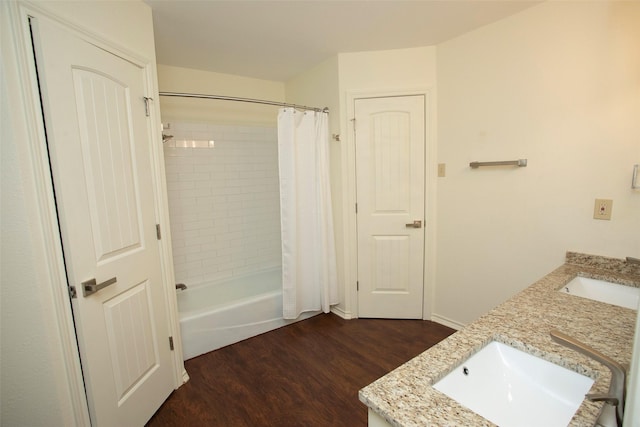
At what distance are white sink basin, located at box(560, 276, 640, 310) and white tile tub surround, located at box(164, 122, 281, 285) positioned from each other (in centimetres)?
274

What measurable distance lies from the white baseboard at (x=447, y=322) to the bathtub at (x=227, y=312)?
45.9 inches

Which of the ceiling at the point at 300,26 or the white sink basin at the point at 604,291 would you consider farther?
the ceiling at the point at 300,26

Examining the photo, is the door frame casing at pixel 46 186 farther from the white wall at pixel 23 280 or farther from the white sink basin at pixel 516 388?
the white sink basin at pixel 516 388

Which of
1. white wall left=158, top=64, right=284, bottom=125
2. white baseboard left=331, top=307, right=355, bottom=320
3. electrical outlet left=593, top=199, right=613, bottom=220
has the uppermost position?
white wall left=158, top=64, right=284, bottom=125

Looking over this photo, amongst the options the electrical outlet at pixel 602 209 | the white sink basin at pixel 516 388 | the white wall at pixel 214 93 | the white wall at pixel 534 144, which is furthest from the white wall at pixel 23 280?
the electrical outlet at pixel 602 209

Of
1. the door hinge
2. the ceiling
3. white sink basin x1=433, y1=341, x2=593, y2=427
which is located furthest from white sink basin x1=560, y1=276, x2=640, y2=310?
the door hinge

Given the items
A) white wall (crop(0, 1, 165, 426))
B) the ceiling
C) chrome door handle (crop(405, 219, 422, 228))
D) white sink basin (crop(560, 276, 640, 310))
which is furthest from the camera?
chrome door handle (crop(405, 219, 422, 228))

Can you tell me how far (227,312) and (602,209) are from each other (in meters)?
2.68

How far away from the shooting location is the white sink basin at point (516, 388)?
859 millimetres

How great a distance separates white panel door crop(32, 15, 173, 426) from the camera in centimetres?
128

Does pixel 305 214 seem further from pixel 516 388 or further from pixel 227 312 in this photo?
pixel 516 388

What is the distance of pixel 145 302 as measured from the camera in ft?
5.70

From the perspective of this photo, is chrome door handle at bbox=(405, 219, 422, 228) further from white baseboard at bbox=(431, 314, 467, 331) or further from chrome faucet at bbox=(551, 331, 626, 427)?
chrome faucet at bbox=(551, 331, 626, 427)

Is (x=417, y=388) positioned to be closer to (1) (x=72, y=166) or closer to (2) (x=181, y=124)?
(1) (x=72, y=166)
